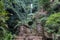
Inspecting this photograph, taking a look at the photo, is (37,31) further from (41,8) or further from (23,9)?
(23,9)

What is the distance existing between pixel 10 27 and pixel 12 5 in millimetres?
2213

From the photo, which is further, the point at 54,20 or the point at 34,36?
the point at 34,36

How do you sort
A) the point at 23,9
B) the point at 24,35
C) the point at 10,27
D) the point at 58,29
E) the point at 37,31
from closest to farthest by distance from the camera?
the point at 58,29 → the point at 37,31 → the point at 24,35 → the point at 10,27 → the point at 23,9

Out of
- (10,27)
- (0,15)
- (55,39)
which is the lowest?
(10,27)

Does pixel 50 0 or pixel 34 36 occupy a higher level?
pixel 50 0

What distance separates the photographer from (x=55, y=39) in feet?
36.7

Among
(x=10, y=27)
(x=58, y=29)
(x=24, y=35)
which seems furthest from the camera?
(x=10, y=27)

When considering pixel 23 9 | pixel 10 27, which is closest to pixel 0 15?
pixel 10 27

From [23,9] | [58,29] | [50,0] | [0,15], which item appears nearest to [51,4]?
[50,0]

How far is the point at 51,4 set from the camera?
1394 centimetres

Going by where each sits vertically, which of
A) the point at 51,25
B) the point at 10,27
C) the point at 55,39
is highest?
Result: the point at 51,25

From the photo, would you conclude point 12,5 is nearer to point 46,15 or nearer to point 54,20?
point 46,15

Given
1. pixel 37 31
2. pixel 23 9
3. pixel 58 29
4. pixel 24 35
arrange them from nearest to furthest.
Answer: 1. pixel 58 29
2. pixel 37 31
3. pixel 24 35
4. pixel 23 9

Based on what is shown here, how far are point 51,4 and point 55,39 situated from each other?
3.57 metres
